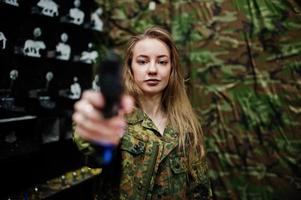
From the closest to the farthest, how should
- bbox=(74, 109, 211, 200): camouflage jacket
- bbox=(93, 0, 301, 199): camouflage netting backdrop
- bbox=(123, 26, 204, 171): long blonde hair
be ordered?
bbox=(74, 109, 211, 200): camouflage jacket < bbox=(123, 26, 204, 171): long blonde hair < bbox=(93, 0, 301, 199): camouflage netting backdrop

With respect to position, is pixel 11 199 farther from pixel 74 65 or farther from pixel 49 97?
pixel 74 65

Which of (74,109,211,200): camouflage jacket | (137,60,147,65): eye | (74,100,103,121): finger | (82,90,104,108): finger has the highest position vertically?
(137,60,147,65): eye

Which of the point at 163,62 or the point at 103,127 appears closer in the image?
the point at 103,127

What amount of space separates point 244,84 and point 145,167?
49.9 inches

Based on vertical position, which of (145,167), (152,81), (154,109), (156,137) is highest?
(152,81)

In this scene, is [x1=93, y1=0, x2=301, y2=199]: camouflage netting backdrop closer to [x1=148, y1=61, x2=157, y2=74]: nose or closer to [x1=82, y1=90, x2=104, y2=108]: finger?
[x1=148, y1=61, x2=157, y2=74]: nose

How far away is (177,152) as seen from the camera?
107 cm

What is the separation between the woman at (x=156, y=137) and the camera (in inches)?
39.6

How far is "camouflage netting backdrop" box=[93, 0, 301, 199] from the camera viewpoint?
187 cm

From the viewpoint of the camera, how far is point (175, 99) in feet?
3.93

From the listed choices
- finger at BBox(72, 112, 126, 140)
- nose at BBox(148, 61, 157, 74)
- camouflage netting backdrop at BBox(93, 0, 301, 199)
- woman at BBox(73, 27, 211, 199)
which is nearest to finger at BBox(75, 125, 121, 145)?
finger at BBox(72, 112, 126, 140)

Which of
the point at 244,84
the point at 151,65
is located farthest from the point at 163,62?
the point at 244,84

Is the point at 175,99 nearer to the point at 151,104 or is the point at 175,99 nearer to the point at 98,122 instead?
the point at 151,104

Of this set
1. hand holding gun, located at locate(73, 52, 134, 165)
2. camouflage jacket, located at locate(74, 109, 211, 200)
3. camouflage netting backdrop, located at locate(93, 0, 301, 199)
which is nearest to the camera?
hand holding gun, located at locate(73, 52, 134, 165)
